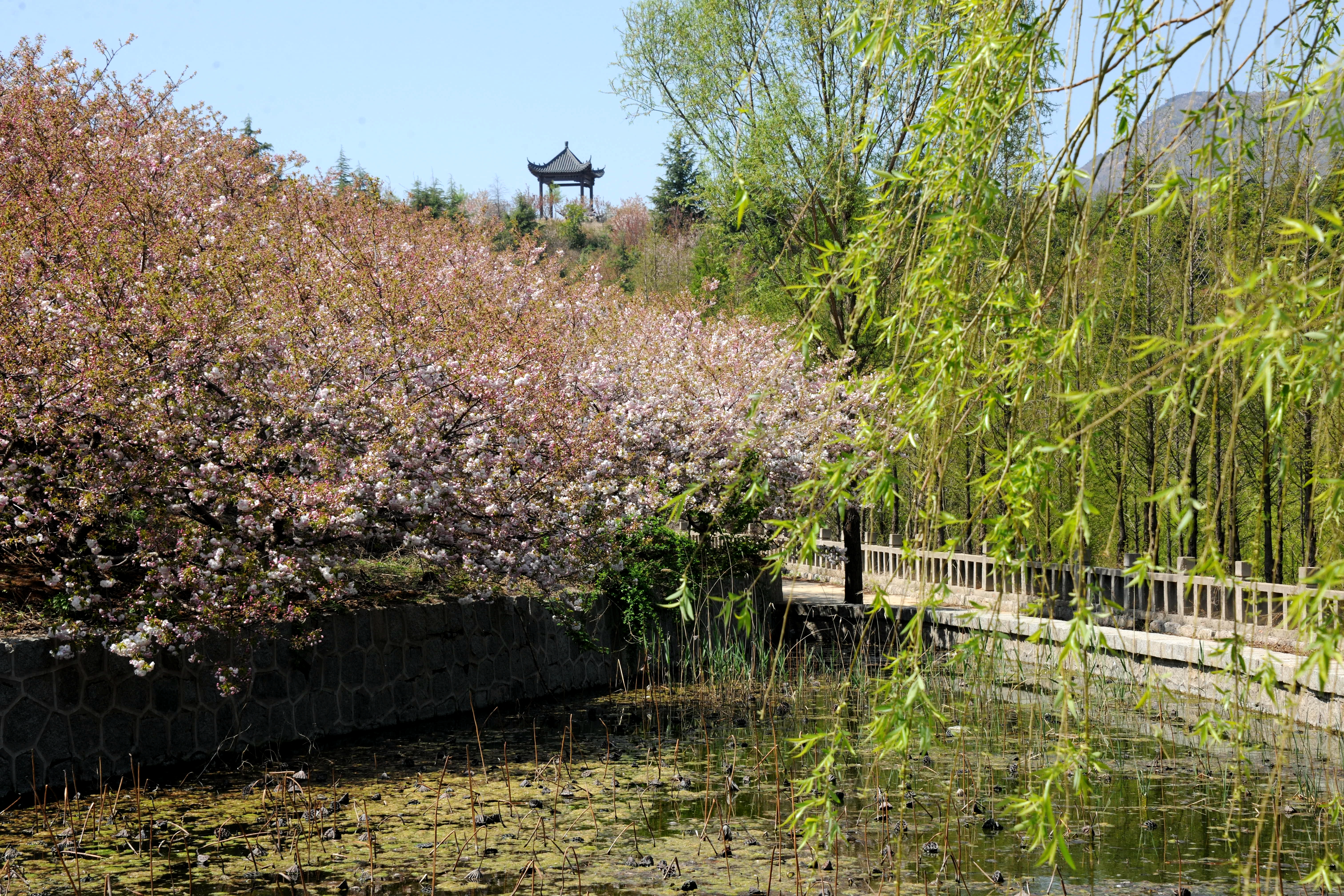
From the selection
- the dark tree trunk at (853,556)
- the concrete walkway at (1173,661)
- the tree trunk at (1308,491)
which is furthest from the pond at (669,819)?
the dark tree trunk at (853,556)

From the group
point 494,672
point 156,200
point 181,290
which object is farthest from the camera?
point 494,672

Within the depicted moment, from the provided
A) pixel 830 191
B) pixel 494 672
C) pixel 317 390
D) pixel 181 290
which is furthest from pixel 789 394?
pixel 181 290

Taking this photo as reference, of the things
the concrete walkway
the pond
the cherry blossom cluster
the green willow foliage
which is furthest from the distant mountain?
the concrete walkway

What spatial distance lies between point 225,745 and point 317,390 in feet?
9.34

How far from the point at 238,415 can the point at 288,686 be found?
7.41 ft

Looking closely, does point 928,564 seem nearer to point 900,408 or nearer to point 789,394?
point 900,408

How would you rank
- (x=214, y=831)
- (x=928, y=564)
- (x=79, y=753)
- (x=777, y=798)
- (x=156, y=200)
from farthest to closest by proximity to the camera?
(x=156, y=200) < (x=79, y=753) < (x=214, y=831) < (x=777, y=798) < (x=928, y=564)

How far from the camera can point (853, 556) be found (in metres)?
18.5

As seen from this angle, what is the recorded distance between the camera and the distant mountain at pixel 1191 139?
2.77 meters

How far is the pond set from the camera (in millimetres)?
5816

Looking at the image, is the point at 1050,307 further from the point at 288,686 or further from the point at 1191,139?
the point at 288,686

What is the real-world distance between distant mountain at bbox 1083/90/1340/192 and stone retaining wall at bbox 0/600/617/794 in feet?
23.6

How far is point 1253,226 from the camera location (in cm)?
408

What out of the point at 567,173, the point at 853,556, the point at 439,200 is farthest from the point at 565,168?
the point at 853,556
